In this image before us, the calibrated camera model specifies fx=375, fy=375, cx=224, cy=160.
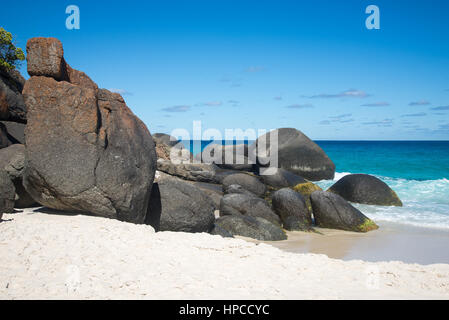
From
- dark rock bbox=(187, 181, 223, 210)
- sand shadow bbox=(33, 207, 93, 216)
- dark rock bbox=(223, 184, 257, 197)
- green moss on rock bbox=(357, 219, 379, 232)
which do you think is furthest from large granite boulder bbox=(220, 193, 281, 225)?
sand shadow bbox=(33, 207, 93, 216)

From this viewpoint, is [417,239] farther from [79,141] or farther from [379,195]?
[79,141]

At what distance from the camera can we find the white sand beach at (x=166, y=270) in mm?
4340

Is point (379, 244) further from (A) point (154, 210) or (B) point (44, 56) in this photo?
(B) point (44, 56)

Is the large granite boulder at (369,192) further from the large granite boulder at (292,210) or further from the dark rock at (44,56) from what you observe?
the dark rock at (44,56)

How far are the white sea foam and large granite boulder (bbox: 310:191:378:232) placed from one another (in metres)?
2.10

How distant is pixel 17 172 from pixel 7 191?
60 cm

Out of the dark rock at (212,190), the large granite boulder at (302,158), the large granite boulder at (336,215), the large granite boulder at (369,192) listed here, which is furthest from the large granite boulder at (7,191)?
the large granite boulder at (302,158)

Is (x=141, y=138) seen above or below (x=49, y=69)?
below

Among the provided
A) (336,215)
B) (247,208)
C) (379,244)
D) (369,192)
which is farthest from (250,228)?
(369,192)

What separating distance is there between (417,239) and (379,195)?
5701 millimetres

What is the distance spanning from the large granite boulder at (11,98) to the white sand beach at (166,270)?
13.9ft

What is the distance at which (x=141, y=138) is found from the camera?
8.18m
